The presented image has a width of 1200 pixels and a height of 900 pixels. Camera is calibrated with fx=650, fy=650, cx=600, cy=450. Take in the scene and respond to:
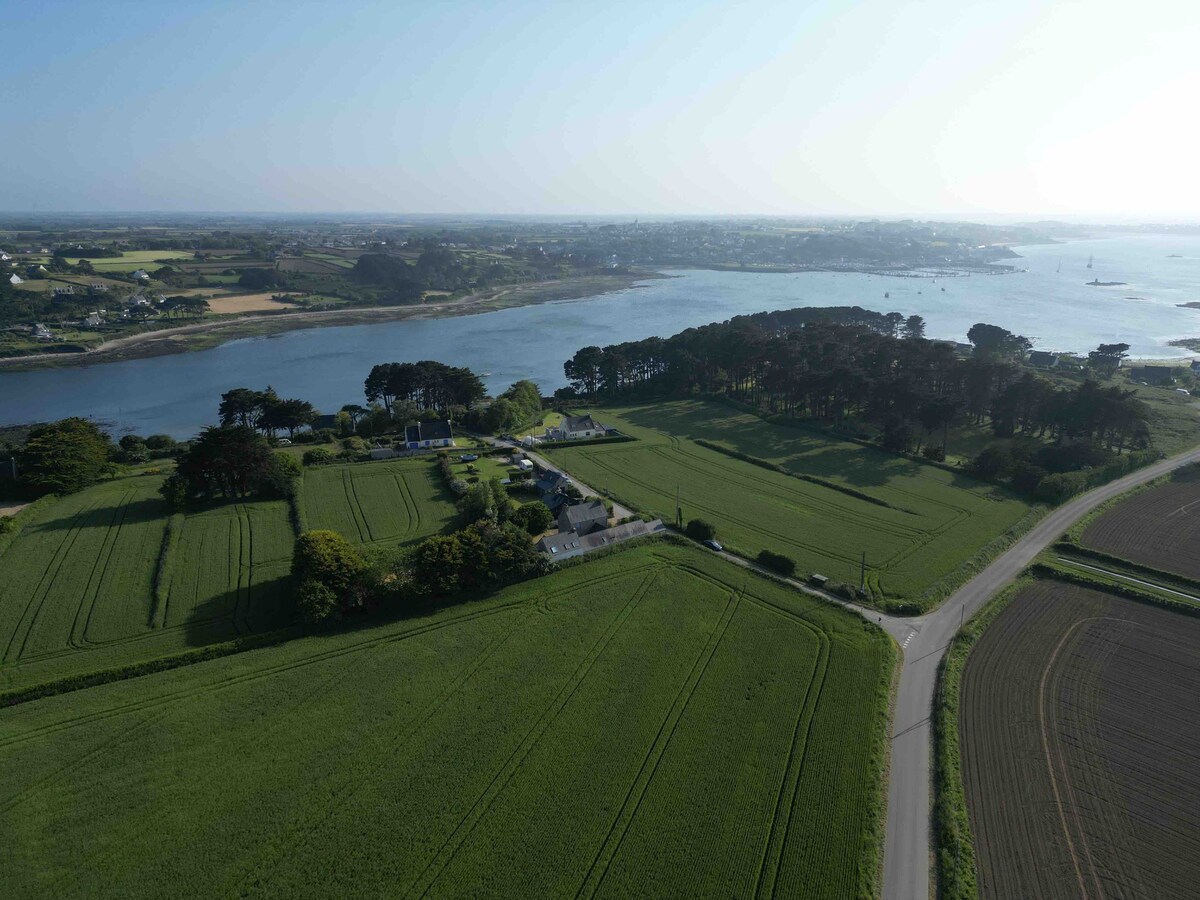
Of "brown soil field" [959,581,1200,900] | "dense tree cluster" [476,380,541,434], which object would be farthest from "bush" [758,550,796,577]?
"dense tree cluster" [476,380,541,434]

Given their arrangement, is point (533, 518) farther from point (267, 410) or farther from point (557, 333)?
point (557, 333)

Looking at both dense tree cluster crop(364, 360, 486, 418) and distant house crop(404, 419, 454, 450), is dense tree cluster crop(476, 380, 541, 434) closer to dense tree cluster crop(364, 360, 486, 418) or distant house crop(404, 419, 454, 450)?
dense tree cluster crop(364, 360, 486, 418)

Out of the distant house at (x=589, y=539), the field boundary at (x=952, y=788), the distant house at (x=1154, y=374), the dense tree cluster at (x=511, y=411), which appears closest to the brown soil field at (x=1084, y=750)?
the field boundary at (x=952, y=788)

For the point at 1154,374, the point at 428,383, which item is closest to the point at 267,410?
the point at 428,383

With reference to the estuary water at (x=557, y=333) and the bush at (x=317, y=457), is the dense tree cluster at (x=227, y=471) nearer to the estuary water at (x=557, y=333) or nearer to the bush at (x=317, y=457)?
the bush at (x=317, y=457)

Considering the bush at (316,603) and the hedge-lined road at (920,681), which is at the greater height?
the bush at (316,603)
